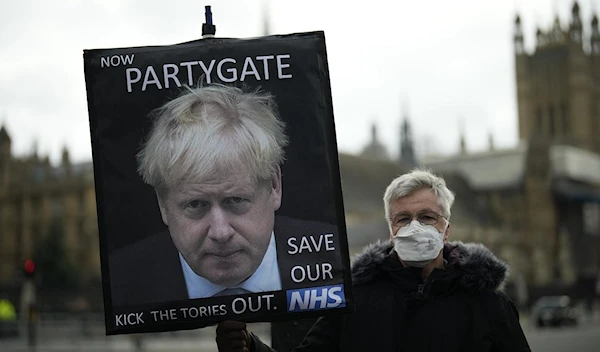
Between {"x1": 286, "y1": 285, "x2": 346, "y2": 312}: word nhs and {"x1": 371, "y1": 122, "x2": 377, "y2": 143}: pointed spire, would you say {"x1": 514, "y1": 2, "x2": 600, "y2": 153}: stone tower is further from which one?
{"x1": 286, "y1": 285, "x2": 346, "y2": 312}: word nhs

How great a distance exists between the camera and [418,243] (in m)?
3.66

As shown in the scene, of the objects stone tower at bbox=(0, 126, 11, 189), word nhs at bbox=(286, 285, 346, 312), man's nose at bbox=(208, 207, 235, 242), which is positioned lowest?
word nhs at bbox=(286, 285, 346, 312)

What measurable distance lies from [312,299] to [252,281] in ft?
0.69

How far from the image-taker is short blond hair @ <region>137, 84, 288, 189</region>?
3617 millimetres

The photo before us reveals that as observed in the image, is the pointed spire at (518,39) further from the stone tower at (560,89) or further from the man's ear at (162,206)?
the man's ear at (162,206)

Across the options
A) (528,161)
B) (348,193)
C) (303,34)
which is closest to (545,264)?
(528,161)

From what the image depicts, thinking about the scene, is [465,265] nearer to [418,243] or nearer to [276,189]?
[418,243]

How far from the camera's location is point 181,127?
3.65 m

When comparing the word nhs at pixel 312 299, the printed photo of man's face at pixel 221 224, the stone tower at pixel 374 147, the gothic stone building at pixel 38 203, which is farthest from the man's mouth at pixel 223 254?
the stone tower at pixel 374 147

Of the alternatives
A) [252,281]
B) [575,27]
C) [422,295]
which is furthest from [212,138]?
[575,27]

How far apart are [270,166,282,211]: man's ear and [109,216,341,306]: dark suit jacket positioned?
5 centimetres

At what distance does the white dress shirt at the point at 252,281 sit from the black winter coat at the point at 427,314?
0.61 feet

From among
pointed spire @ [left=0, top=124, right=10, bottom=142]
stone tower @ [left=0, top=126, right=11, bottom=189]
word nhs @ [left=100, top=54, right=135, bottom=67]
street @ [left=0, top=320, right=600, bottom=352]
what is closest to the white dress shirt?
word nhs @ [left=100, top=54, right=135, bottom=67]

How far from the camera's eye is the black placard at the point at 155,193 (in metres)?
3.53
